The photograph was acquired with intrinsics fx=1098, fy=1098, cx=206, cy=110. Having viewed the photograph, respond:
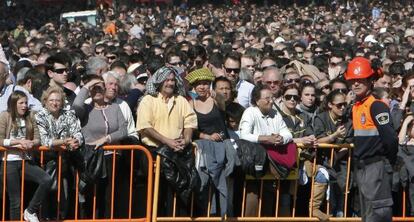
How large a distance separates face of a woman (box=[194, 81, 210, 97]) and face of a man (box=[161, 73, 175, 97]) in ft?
1.32

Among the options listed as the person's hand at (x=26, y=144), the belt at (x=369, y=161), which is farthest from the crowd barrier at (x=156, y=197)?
the belt at (x=369, y=161)

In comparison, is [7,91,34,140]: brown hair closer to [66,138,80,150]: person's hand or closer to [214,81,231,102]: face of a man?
[66,138,80,150]: person's hand

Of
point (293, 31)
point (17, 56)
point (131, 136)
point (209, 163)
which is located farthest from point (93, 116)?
point (293, 31)

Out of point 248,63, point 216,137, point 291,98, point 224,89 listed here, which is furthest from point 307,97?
point 248,63

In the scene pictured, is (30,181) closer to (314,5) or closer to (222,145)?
(222,145)

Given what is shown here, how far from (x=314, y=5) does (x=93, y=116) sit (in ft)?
142

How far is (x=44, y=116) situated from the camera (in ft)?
34.5

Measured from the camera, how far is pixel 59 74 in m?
12.1

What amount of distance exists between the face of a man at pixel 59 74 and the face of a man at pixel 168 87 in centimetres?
153

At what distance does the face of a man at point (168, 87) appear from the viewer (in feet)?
36.2

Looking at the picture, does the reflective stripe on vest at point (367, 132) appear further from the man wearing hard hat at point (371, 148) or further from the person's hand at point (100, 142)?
the person's hand at point (100, 142)

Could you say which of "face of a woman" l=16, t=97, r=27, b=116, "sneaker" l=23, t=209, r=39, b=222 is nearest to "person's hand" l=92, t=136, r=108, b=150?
"face of a woman" l=16, t=97, r=27, b=116

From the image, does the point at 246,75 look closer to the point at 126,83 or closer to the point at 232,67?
the point at 232,67

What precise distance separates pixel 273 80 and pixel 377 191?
3.14m
